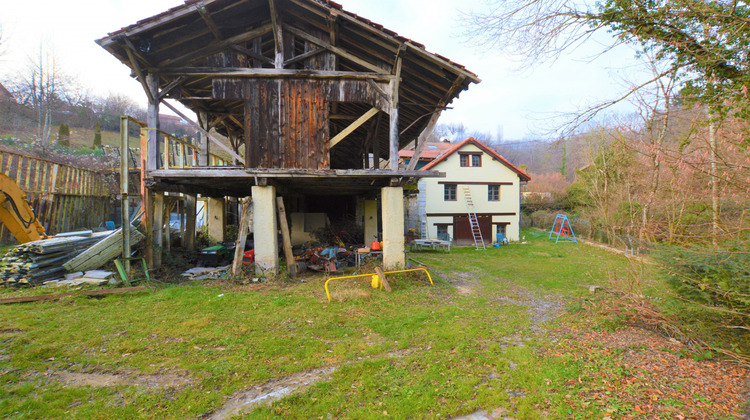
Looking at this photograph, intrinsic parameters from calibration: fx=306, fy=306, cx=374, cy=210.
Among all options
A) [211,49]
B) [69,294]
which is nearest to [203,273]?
[69,294]

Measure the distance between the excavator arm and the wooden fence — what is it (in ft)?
8.59

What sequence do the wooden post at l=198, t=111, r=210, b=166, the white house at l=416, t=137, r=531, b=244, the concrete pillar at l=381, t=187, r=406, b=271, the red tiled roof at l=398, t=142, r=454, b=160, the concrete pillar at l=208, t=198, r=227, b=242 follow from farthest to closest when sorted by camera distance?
the red tiled roof at l=398, t=142, r=454, b=160
the white house at l=416, t=137, r=531, b=244
the concrete pillar at l=208, t=198, r=227, b=242
the wooden post at l=198, t=111, r=210, b=166
the concrete pillar at l=381, t=187, r=406, b=271

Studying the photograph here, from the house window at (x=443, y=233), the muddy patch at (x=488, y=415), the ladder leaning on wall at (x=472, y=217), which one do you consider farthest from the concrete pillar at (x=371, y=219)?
the muddy patch at (x=488, y=415)

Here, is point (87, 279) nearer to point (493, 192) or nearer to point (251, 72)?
point (251, 72)

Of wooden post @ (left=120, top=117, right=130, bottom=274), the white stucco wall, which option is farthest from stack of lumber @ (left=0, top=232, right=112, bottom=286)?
the white stucco wall

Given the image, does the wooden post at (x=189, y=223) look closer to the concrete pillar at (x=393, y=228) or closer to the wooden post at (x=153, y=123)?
the wooden post at (x=153, y=123)

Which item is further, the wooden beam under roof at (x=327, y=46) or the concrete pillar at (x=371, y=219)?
the concrete pillar at (x=371, y=219)

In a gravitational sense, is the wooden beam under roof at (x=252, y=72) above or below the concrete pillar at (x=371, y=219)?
above

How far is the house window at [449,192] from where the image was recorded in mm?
21562

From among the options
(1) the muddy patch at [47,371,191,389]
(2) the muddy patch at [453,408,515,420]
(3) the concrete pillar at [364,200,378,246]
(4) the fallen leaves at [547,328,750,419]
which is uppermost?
(3) the concrete pillar at [364,200,378,246]

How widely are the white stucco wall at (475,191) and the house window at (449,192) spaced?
0.80ft

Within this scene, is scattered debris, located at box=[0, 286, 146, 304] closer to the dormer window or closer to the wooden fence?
the wooden fence

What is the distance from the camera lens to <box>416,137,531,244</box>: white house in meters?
21.3

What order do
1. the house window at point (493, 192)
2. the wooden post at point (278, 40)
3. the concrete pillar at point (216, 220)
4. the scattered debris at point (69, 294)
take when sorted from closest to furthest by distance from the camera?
the scattered debris at point (69, 294)
the wooden post at point (278, 40)
the concrete pillar at point (216, 220)
the house window at point (493, 192)
